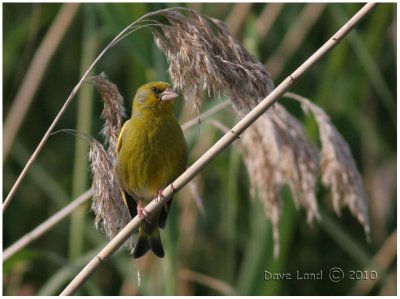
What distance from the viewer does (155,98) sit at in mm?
2625

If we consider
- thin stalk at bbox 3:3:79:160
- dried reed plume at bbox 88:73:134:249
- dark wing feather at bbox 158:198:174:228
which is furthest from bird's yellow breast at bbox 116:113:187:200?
thin stalk at bbox 3:3:79:160

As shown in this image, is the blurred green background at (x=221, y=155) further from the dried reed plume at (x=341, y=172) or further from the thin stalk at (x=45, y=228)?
the dried reed plume at (x=341, y=172)

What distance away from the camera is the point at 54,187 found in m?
3.78

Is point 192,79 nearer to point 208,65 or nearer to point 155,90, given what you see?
point 208,65

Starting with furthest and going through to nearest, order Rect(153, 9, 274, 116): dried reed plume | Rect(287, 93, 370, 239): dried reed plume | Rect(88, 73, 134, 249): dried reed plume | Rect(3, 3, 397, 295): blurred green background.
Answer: Rect(3, 3, 397, 295): blurred green background, Rect(287, 93, 370, 239): dried reed plume, Rect(88, 73, 134, 249): dried reed plume, Rect(153, 9, 274, 116): dried reed plume

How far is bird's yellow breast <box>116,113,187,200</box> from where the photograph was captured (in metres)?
2.58

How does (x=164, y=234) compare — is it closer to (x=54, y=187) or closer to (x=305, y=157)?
(x=305, y=157)

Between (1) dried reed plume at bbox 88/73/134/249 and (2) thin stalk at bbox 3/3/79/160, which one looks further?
(2) thin stalk at bbox 3/3/79/160

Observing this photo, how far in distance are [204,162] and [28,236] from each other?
43.2 inches

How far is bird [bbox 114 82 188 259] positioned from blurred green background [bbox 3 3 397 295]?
425 mm

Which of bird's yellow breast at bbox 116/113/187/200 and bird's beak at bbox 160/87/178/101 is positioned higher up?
bird's beak at bbox 160/87/178/101

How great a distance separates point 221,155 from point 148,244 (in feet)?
3.08

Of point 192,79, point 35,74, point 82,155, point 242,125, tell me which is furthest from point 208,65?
point 35,74

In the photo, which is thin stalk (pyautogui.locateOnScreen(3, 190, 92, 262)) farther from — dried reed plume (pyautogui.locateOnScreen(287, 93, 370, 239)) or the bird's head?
dried reed plume (pyautogui.locateOnScreen(287, 93, 370, 239))
